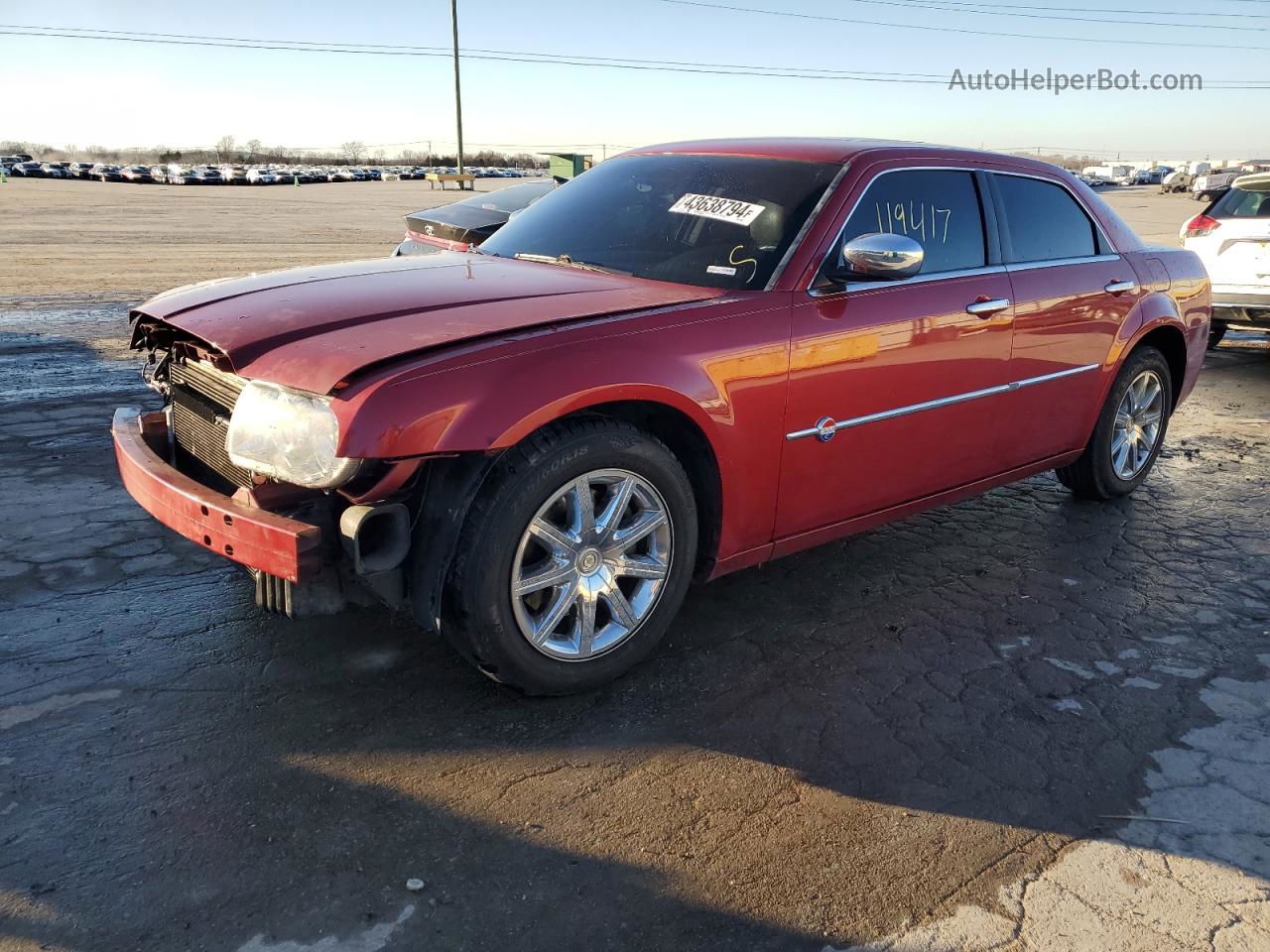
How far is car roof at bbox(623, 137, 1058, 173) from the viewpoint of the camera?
3.94 m

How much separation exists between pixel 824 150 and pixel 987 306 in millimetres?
916

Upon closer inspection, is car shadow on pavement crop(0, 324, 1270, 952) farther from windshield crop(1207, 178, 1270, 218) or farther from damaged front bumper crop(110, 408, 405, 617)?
windshield crop(1207, 178, 1270, 218)

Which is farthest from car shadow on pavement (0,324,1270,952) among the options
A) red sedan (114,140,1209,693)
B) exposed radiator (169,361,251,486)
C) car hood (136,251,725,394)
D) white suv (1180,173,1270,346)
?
white suv (1180,173,1270,346)

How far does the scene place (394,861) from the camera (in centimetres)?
238

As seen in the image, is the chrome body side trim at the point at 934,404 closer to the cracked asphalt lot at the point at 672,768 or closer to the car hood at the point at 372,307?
the car hood at the point at 372,307

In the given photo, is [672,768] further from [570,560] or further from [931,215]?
[931,215]

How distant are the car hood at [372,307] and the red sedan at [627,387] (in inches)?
0.6

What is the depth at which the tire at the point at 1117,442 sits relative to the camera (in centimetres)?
509

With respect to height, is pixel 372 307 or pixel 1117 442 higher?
pixel 372 307

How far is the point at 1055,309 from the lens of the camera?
446 cm

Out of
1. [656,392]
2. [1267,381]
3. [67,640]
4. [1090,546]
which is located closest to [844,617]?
[656,392]

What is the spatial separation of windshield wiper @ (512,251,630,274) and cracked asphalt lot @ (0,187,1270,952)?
4.41ft

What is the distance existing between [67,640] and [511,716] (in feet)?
5.17

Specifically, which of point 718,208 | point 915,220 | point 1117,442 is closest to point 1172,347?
point 1117,442
